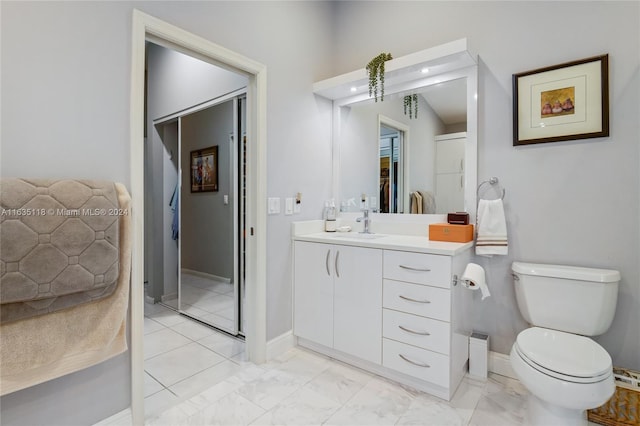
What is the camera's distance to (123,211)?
4.48ft

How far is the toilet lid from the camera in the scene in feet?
4.31

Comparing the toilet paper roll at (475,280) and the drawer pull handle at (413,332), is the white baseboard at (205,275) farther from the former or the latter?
the toilet paper roll at (475,280)

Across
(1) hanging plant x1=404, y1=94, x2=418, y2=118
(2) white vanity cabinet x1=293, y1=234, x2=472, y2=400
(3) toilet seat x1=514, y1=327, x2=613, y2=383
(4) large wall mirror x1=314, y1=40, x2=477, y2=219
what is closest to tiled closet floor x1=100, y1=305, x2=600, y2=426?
(2) white vanity cabinet x1=293, y1=234, x2=472, y2=400

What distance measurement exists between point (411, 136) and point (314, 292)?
1421 mm

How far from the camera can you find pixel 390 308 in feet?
6.24

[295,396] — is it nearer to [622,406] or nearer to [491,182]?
[622,406]

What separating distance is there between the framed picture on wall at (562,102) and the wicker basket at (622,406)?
1.28 metres

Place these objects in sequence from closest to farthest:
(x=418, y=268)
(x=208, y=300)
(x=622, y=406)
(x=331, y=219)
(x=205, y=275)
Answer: (x=622, y=406) < (x=418, y=268) < (x=331, y=219) < (x=208, y=300) < (x=205, y=275)

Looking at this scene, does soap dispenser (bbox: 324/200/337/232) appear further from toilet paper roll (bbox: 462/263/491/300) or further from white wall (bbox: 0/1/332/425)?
white wall (bbox: 0/1/332/425)

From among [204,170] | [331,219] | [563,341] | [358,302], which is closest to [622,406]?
[563,341]

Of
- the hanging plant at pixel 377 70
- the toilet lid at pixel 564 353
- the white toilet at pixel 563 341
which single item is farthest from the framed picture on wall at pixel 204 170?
the toilet lid at pixel 564 353

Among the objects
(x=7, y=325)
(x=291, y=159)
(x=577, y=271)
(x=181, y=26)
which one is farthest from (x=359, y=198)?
(x=7, y=325)

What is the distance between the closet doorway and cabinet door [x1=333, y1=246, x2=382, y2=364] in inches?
37.6

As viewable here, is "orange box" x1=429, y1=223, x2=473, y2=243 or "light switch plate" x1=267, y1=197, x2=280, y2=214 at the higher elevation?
"light switch plate" x1=267, y1=197, x2=280, y2=214
